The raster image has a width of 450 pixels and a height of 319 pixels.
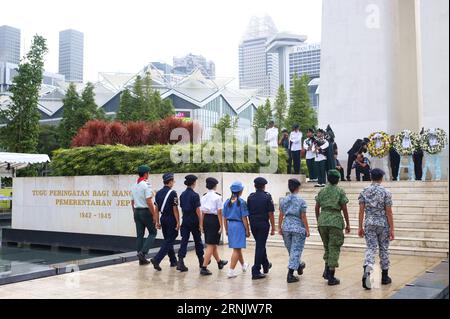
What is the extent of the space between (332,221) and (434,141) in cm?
710

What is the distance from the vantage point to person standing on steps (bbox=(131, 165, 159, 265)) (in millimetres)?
7434

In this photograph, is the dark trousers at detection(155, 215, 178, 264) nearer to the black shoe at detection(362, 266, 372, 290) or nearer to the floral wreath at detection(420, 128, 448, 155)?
the black shoe at detection(362, 266, 372, 290)

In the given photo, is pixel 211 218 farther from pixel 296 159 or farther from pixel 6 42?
pixel 6 42

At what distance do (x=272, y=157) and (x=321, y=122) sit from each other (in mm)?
5192

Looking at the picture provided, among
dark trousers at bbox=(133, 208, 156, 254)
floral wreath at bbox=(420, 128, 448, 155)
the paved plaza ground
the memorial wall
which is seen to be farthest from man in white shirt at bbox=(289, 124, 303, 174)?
dark trousers at bbox=(133, 208, 156, 254)

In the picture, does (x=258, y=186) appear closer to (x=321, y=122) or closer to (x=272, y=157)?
(x=272, y=157)

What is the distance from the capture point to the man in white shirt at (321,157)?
39.9 feet

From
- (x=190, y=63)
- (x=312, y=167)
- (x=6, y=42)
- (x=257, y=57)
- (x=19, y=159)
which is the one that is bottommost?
(x=312, y=167)

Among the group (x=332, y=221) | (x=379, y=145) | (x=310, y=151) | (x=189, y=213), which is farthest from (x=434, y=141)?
(x=189, y=213)

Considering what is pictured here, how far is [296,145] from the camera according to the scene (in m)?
13.2
